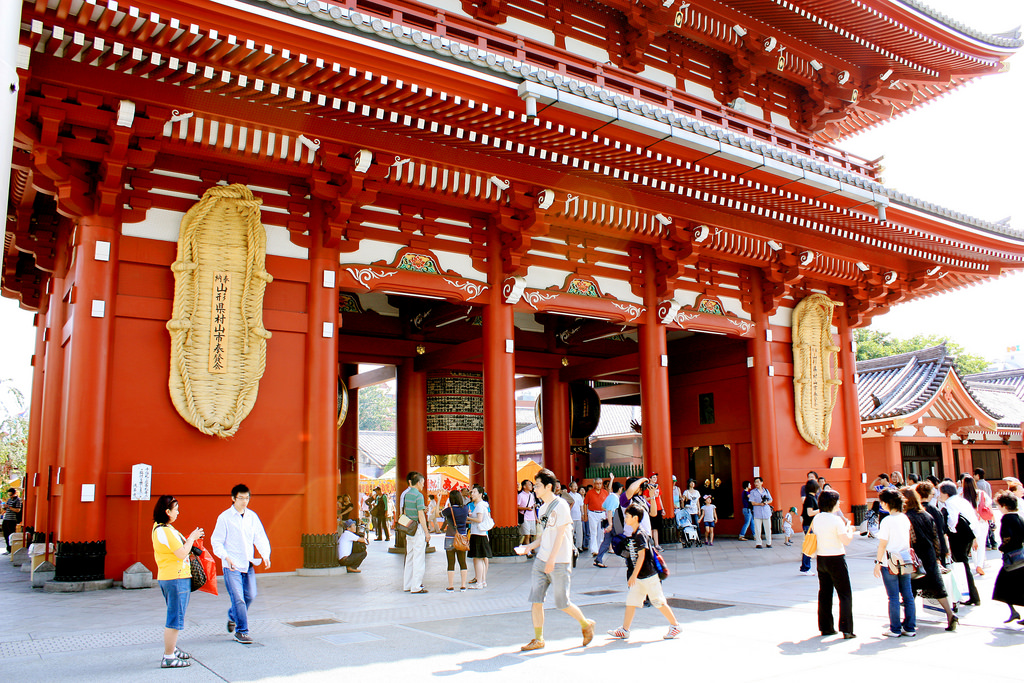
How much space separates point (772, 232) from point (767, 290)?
222 cm

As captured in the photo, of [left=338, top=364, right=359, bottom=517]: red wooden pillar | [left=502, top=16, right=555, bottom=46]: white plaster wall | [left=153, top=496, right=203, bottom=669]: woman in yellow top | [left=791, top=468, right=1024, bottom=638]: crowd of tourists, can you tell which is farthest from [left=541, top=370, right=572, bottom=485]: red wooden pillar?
[left=153, top=496, right=203, bottom=669]: woman in yellow top

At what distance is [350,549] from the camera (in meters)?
11.6

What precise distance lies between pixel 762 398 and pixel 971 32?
9.27 meters

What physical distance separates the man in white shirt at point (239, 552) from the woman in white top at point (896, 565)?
5705 millimetres

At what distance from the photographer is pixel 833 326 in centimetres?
1928

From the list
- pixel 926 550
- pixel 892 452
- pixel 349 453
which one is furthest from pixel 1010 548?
pixel 892 452

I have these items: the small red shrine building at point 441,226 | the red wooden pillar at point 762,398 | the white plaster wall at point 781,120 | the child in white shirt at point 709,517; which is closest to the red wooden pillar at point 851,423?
the small red shrine building at point 441,226

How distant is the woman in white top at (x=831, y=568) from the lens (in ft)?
22.5

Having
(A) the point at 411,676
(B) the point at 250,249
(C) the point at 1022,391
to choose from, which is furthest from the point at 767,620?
(C) the point at 1022,391

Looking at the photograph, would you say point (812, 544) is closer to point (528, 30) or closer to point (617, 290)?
point (617, 290)

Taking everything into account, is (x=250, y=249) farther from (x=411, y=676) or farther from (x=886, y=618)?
(x=886, y=618)

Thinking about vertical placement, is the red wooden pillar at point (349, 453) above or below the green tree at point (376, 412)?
below

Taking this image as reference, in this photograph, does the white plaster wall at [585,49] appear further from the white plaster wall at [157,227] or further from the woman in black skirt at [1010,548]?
the woman in black skirt at [1010,548]

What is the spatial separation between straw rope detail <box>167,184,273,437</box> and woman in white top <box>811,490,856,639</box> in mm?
7947
